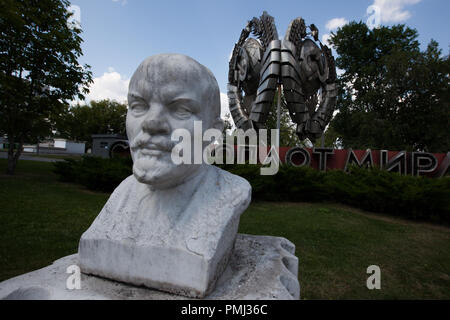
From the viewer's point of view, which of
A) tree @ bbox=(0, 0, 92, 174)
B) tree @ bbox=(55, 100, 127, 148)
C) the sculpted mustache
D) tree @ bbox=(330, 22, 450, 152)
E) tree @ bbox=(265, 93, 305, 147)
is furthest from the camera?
tree @ bbox=(55, 100, 127, 148)

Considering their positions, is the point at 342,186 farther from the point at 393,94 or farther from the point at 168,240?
the point at 393,94

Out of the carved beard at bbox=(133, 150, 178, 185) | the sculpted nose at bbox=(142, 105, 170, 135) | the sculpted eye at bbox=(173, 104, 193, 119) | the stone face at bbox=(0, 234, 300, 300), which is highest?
the sculpted eye at bbox=(173, 104, 193, 119)

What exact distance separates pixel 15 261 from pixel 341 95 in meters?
23.1

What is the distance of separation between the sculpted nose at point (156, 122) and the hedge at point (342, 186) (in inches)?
228

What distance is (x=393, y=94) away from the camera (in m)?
18.7

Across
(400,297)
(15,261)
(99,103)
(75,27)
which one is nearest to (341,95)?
(75,27)

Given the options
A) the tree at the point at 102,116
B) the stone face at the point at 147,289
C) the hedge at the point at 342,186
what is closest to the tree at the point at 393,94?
the hedge at the point at 342,186

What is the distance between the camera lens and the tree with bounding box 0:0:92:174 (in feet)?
28.0

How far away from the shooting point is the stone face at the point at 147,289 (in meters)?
1.46

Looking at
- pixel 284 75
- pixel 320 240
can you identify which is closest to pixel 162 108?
pixel 320 240

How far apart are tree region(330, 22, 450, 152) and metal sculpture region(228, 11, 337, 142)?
10.0 metres

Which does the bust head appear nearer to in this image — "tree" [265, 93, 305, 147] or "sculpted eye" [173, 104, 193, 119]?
"sculpted eye" [173, 104, 193, 119]

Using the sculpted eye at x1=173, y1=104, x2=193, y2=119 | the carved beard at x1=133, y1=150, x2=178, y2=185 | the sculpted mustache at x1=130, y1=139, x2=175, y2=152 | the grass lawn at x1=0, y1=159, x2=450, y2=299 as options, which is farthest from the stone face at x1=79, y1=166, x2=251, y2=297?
the grass lawn at x1=0, y1=159, x2=450, y2=299

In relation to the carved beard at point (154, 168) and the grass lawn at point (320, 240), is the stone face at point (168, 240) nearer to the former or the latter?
the carved beard at point (154, 168)
